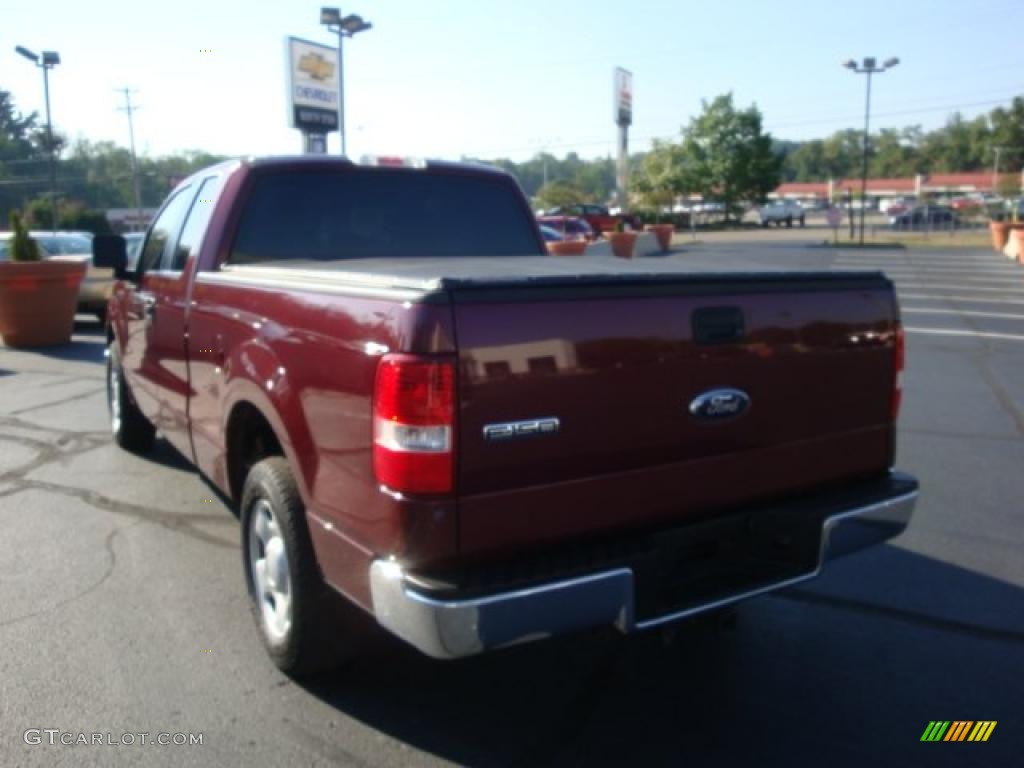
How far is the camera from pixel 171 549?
5.18m

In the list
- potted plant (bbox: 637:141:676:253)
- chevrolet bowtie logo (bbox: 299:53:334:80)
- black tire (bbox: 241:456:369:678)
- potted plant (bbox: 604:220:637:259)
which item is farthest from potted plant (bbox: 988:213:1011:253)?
black tire (bbox: 241:456:369:678)

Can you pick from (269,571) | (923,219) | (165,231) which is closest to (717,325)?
(269,571)

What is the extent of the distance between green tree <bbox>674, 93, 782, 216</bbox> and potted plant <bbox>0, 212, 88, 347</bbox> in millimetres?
57158

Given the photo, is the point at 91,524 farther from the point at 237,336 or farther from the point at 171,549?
the point at 237,336

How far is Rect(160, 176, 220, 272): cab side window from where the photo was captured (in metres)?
4.90

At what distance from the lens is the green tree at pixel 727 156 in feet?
218

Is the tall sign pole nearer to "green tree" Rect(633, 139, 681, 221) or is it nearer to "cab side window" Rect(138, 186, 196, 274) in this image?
"green tree" Rect(633, 139, 681, 221)

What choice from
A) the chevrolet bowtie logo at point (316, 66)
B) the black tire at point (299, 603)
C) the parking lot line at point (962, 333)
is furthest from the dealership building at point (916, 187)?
the black tire at point (299, 603)

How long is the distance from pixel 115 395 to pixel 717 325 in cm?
543

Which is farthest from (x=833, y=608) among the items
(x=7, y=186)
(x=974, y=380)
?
(x=7, y=186)

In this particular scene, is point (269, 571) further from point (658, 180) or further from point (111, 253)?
point (658, 180)

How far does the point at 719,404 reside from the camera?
3217mm

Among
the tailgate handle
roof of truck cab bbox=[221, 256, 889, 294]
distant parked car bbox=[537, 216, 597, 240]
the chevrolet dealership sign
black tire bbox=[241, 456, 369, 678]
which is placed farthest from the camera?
distant parked car bbox=[537, 216, 597, 240]

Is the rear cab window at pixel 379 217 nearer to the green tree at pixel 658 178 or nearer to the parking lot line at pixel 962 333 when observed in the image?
the parking lot line at pixel 962 333
